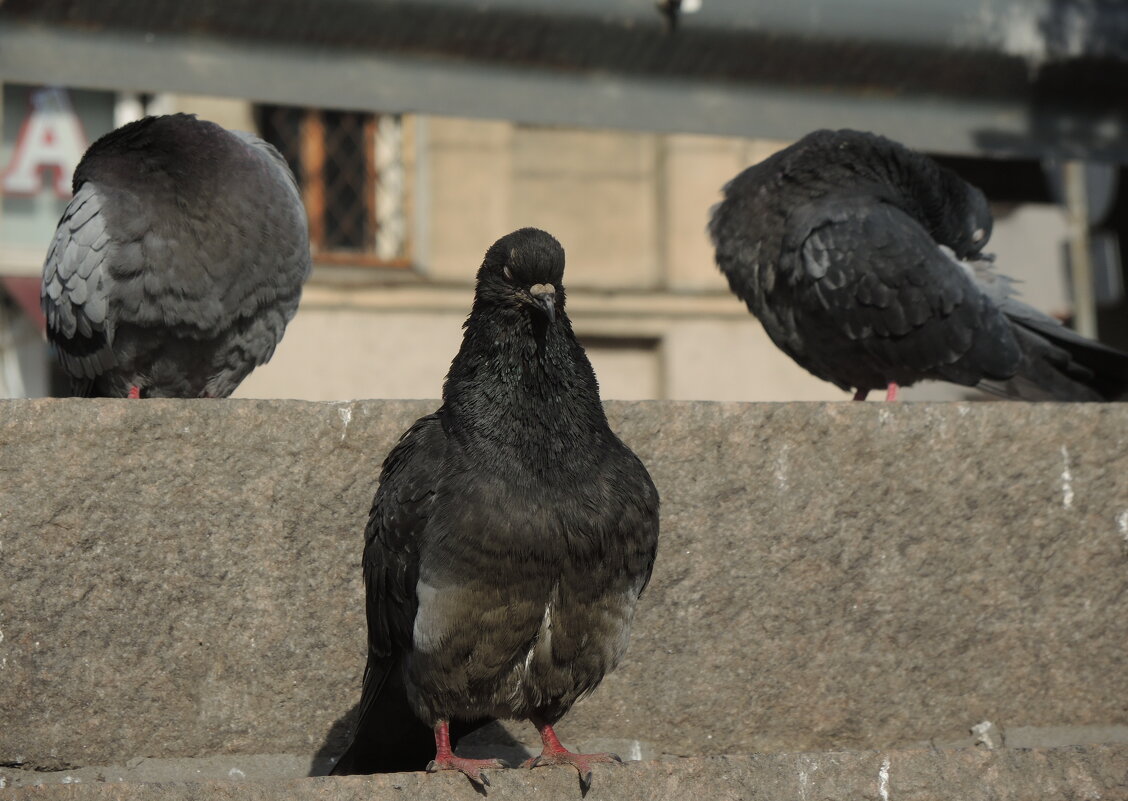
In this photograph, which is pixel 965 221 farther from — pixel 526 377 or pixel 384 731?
pixel 384 731

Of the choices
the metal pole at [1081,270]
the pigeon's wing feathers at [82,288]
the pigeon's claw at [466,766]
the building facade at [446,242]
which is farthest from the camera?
the building facade at [446,242]

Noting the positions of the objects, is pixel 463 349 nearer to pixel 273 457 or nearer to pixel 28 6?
pixel 273 457

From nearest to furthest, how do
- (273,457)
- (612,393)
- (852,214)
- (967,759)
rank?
(967,759) → (273,457) → (852,214) → (612,393)

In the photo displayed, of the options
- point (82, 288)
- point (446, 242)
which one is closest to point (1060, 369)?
point (82, 288)

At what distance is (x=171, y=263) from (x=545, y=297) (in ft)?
5.81

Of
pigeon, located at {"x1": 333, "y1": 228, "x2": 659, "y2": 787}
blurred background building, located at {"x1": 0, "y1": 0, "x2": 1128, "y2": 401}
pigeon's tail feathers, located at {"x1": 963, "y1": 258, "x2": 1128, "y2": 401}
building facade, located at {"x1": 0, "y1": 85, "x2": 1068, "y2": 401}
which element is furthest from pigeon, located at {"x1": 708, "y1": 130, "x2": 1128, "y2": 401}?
building facade, located at {"x1": 0, "y1": 85, "x2": 1068, "y2": 401}

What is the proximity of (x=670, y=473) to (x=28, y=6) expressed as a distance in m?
2.03

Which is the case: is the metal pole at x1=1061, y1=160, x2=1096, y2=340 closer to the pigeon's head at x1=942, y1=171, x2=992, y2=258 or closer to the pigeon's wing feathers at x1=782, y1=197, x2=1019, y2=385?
the pigeon's head at x1=942, y1=171, x2=992, y2=258

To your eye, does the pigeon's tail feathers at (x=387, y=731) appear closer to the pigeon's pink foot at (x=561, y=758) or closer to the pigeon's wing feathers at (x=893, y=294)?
the pigeon's pink foot at (x=561, y=758)

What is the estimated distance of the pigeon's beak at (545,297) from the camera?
3.71 metres

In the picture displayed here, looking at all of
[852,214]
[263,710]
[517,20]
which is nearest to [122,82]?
[517,20]

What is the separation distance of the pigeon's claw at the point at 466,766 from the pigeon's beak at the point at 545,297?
1.03 meters

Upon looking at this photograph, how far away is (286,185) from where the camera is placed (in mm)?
5453

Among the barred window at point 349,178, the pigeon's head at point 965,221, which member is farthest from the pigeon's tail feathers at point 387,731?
the barred window at point 349,178
